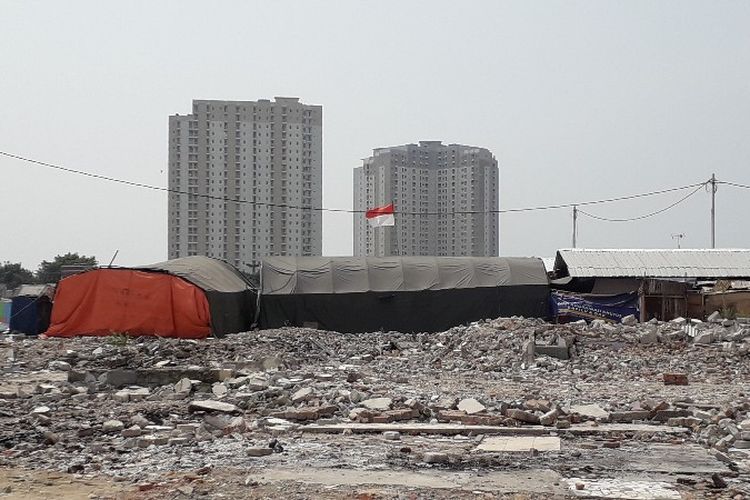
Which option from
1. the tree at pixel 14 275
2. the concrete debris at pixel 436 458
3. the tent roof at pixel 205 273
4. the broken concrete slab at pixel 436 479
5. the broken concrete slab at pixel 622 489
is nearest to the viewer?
the broken concrete slab at pixel 622 489

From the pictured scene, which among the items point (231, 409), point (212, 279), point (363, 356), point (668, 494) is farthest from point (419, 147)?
point (668, 494)

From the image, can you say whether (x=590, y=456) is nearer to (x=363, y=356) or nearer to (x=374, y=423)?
(x=374, y=423)

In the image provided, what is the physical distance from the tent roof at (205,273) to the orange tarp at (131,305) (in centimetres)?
37

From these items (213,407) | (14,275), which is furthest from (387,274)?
(14,275)

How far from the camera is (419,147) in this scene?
201 feet

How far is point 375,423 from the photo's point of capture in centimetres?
1066

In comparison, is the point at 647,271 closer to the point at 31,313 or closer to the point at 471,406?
the point at 31,313

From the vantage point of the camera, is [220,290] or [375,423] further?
[220,290]

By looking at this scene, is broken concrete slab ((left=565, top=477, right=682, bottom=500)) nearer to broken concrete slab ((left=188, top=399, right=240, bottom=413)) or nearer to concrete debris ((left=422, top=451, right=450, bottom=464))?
concrete debris ((left=422, top=451, right=450, bottom=464))

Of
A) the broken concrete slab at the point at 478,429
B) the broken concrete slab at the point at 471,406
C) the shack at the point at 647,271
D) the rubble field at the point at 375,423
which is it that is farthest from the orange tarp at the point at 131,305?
the broken concrete slab at the point at 478,429

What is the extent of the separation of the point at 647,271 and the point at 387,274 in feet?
35.9

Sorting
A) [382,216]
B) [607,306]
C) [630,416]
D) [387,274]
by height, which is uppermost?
[382,216]

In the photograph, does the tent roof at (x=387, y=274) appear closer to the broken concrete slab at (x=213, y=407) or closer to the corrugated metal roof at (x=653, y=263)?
the corrugated metal roof at (x=653, y=263)

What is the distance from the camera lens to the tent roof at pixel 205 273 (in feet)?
79.7
